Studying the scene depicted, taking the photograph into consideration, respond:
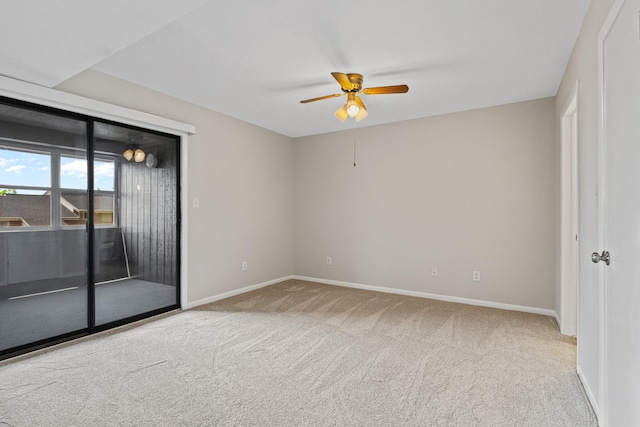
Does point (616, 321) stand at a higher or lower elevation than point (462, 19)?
lower

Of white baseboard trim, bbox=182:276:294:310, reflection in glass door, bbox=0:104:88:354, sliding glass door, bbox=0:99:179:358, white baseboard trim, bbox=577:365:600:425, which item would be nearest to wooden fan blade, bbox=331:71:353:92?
sliding glass door, bbox=0:99:179:358

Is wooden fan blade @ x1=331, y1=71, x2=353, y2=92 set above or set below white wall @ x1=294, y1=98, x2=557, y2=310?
above

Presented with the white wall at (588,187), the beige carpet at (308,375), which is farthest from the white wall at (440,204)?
the white wall at (588,187)

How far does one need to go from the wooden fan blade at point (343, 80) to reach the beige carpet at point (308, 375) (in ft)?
7.46

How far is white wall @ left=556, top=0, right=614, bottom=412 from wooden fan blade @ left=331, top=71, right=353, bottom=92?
1.63m

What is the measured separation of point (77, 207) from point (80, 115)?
0.83 meters

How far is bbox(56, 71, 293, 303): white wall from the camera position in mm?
3492

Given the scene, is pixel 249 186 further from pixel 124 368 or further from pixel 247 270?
pixel 124 368

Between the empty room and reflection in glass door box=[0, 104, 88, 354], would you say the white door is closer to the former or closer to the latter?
the empty room

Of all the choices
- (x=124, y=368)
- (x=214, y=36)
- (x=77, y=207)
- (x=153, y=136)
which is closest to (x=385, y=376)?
(x=124, y=368)

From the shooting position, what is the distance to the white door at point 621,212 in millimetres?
1288

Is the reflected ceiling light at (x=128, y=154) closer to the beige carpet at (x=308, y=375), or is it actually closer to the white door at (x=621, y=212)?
the beige carpet at (x=308, y=375)

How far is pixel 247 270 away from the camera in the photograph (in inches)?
185

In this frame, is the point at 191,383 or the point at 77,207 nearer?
the point at 191,383
